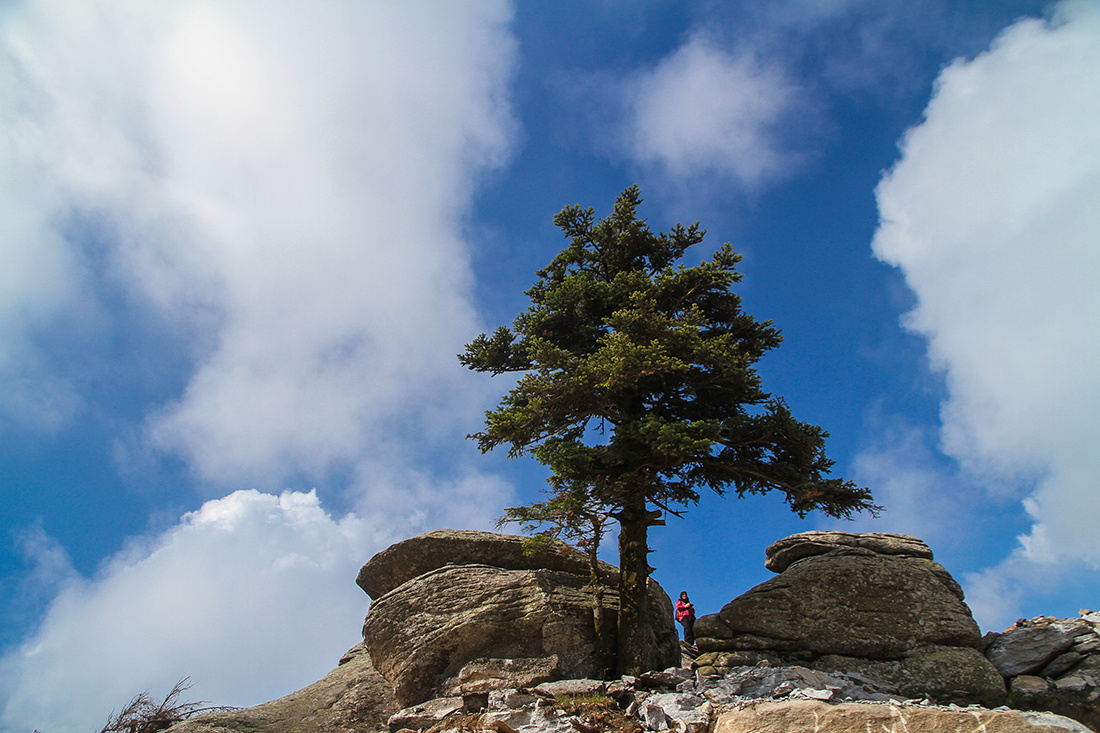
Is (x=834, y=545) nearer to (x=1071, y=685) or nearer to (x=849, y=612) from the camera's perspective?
(x=849, y=612)

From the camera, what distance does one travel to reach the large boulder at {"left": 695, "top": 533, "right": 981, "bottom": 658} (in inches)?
562

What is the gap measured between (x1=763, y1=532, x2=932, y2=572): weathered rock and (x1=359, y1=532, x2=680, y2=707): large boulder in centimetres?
415

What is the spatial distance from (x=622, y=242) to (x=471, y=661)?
13.1 metres

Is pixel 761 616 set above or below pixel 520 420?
below

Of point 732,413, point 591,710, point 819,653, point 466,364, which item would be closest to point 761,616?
point 819,653

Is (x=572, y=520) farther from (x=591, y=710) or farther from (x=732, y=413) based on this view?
(x=732, y=413)

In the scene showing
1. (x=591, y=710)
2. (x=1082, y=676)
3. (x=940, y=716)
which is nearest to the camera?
(x=940, y=716)

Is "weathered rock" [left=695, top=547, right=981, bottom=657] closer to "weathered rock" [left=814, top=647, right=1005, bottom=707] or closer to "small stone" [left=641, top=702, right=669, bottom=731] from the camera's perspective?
"weathered rock" [left=814, top=647, right=1005, bottom=707]

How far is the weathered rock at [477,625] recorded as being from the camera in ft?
45.6

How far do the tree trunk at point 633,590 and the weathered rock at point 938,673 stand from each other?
4.63 meters

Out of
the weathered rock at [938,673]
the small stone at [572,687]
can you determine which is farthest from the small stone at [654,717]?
the weathered rock at [938,673]

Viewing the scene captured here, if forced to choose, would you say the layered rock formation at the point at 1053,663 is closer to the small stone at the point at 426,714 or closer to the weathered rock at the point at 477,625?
the weathered rock at the point at 477,625

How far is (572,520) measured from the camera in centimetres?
1439

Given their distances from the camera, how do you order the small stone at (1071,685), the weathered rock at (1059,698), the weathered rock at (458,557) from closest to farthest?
the weathered rock at (1059,698) < the small stone at (1071,685) < the weathered rock at (458,557)
